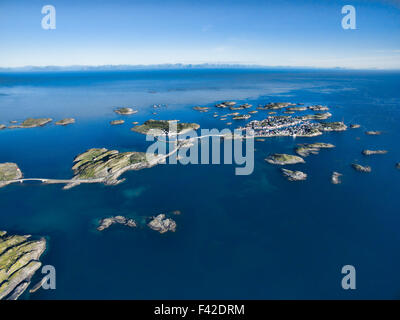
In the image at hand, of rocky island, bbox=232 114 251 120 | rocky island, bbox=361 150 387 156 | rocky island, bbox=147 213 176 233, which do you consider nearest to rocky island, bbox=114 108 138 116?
Result: rocky island, bbox=232 114 251 120

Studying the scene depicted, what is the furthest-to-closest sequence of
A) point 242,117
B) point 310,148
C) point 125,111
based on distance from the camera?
point 125,111 → point 242,117 → point 310,148


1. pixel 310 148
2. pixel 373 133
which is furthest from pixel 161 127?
pixel 373 133

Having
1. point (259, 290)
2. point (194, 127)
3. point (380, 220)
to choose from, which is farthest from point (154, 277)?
point (194, 127)

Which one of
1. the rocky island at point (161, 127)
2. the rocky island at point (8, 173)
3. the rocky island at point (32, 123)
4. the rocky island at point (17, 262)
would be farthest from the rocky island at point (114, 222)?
the rocky island at point (32, 123)

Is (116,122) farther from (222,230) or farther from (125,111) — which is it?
(222,230)

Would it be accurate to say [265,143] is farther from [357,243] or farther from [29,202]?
[29,202]
